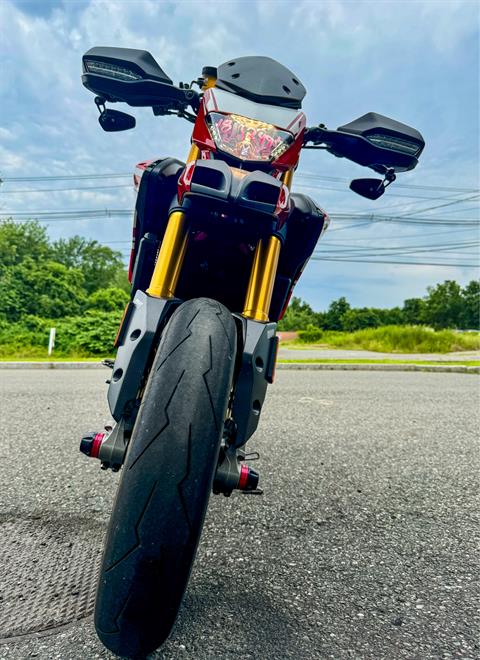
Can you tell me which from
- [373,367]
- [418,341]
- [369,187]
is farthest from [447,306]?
[369,187]

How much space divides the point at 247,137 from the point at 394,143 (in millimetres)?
715

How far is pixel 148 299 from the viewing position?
3.84 feet

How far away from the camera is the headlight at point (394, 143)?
1.72m

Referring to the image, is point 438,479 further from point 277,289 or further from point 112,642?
point 112,642

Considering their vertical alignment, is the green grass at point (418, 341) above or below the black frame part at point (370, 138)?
below

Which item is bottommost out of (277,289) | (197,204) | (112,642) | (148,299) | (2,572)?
(2,572)

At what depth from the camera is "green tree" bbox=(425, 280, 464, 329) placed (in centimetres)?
5462

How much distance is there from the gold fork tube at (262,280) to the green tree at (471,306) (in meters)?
→ 59.7

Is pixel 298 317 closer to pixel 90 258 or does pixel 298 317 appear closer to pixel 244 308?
pixel 90 258

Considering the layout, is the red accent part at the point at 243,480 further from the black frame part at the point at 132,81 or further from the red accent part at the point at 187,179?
the black frame part at the point at 132,81

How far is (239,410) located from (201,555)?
61 centimetres

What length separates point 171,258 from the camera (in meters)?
1.30

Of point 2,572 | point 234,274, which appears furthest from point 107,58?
point 2,572

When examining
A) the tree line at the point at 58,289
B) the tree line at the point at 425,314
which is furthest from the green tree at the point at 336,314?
the tree line at the point at 58,289
